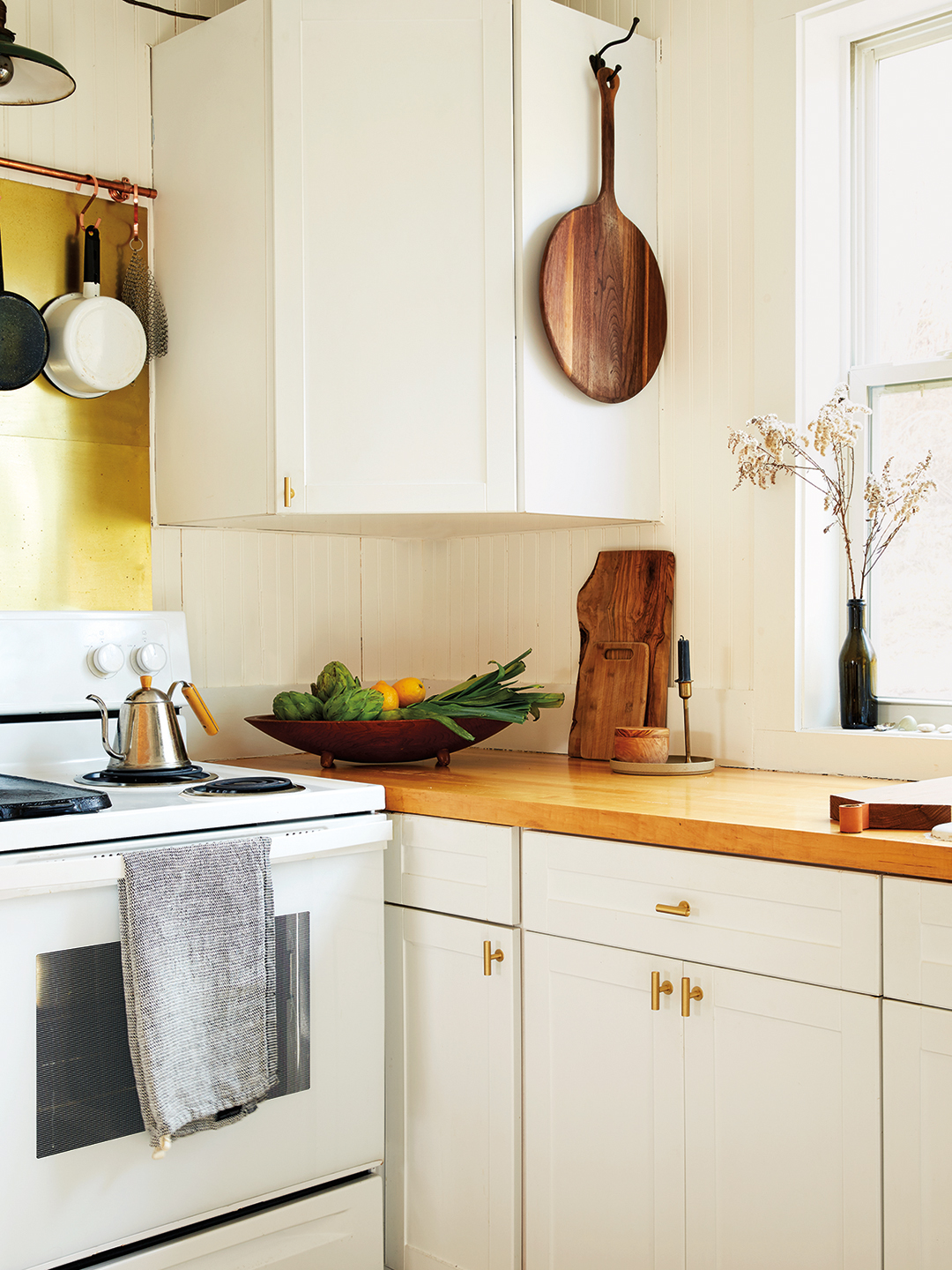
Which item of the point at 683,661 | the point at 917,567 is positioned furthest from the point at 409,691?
the point at 917,567

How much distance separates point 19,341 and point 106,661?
0.58 m

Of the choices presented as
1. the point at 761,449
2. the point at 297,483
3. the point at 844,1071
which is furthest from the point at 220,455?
the point at 844,1071

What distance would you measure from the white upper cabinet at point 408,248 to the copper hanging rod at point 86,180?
27 centimetres

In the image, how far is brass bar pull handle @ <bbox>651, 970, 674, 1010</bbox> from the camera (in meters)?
1.59

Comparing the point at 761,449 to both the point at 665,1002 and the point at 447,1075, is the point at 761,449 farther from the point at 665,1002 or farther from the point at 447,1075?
the point at 447,1075

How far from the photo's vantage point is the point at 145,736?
1958 millimetres

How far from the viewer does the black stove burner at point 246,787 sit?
1.80m

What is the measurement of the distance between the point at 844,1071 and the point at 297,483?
130cm

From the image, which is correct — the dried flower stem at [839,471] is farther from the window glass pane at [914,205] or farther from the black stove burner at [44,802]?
the black stove burner at [44,802]

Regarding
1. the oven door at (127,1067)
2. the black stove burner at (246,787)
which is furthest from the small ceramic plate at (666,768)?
the black stove burner at (246,787)

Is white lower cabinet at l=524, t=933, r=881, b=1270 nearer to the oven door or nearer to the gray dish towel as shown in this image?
the oven door

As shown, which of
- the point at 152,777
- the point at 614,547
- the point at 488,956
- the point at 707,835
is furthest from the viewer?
the point at 614,547

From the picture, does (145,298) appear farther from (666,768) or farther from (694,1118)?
(694,1118)

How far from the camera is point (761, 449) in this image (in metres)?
2.11
